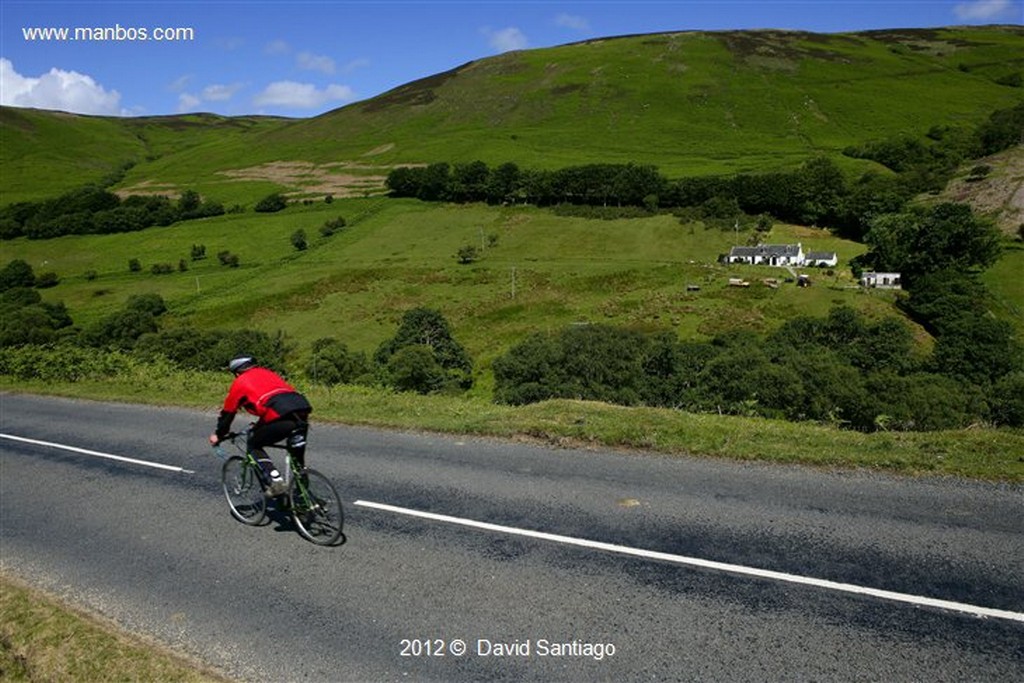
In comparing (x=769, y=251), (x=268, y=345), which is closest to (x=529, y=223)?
(x=769, y=251)

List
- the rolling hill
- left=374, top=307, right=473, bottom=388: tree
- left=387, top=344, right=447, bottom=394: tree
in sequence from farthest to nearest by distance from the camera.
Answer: the rolling hill, left=374, top=307, right=473, bottom=388: tree, left=387, top=344, right=447, bottom=394: tree

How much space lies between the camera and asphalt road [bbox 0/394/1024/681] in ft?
22.3

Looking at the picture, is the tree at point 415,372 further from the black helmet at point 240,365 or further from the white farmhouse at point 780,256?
the white farmhouse at point 780,256

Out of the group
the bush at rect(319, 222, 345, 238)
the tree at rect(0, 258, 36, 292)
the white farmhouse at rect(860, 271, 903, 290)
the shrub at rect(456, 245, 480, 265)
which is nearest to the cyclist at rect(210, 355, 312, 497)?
the white farmhouse at rect(860, 271, 903, 290)

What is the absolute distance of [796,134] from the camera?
159875mm

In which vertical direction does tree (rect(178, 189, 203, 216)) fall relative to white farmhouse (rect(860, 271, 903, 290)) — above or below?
above

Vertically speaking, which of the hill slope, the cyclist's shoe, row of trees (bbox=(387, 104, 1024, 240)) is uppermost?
the hill slope

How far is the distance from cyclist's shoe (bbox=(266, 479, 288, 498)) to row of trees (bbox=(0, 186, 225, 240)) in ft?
501

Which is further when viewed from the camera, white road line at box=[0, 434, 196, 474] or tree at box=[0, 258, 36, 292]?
tree at box=[0, 258, 36, 292]

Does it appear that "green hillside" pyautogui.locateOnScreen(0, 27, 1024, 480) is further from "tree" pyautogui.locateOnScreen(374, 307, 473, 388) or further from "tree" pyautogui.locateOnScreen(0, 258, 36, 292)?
"tree" pyautogui.locateOnScreen(0, 258, 36, 292)

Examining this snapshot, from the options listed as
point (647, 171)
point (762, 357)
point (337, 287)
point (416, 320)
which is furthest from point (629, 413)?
point (647, 171)

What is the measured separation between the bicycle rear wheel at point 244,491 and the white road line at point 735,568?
2114mm

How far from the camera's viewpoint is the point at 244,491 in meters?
10.9

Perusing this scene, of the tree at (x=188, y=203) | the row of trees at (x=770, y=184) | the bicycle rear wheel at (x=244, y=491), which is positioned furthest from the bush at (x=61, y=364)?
the tree at (x=188, y=203)
